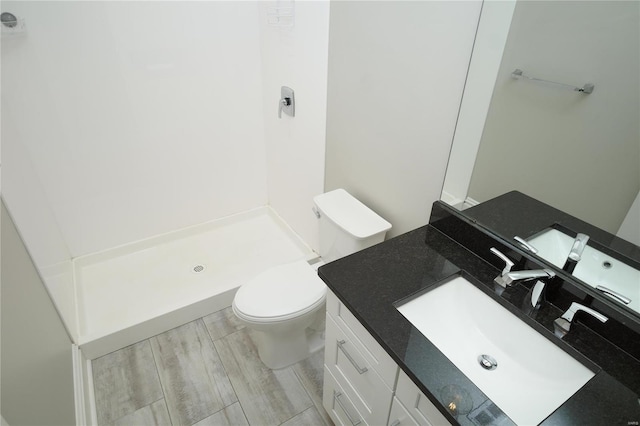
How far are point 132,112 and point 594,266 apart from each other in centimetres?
227

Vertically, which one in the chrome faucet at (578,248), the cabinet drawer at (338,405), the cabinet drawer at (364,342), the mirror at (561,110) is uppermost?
the mirror at (561,110)

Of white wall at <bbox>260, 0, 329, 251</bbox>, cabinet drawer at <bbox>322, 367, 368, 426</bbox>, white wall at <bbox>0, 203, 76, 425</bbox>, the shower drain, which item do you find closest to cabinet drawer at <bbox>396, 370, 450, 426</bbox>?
cabinet drawer at <bbox>322, 367, 368, 426</bbox>

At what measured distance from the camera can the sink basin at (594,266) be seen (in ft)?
2.99

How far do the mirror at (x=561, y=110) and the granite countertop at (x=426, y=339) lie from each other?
146mm

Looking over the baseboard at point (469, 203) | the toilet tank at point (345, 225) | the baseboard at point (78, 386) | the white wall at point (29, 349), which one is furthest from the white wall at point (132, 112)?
the baseboard at point (469, 203)

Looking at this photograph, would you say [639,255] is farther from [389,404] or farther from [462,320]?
[389,404]

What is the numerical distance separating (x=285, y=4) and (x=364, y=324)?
1.67 meters

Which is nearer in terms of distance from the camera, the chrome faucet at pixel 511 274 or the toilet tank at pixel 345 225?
the chrome faucet at pixel 511 274

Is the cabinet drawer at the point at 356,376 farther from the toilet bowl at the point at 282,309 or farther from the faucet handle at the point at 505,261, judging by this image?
the faucet handle at the point at 505,261

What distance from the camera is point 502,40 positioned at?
1023mm

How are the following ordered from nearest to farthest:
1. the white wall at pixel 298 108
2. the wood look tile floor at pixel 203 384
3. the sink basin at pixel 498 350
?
the sink basin at pixel 498 350 → the wood look tile floor at pixel 203 384 → the white wall at pixel 298 108

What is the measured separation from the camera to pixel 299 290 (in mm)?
1590

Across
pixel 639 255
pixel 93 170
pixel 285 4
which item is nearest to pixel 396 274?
pixel 639 255

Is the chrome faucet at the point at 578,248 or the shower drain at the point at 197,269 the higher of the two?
the chrome faucet at the point at 578,248
